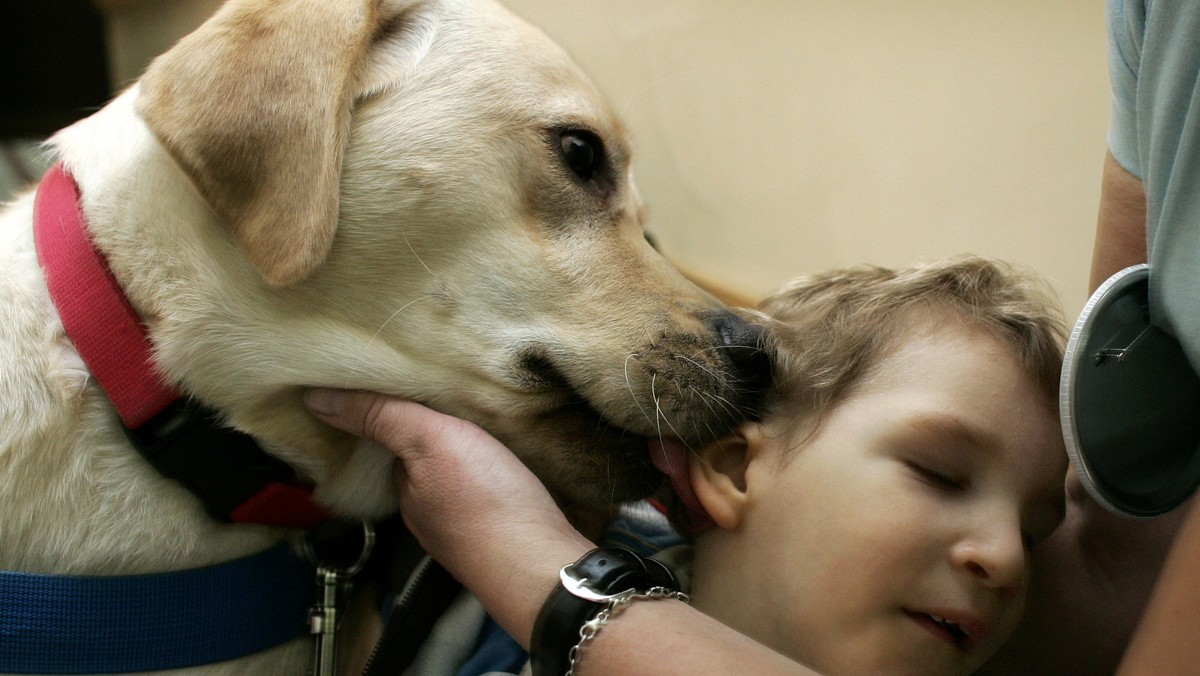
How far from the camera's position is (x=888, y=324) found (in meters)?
1.10

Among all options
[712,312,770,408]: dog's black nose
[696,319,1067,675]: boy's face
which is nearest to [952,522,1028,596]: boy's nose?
[696,319,1067,675]: boy's face

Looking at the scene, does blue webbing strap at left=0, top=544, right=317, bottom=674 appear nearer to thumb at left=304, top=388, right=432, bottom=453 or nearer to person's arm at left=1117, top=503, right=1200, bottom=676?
thumb at left=304, top=388, right=432, bottom=453

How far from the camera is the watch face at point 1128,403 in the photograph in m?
0.92

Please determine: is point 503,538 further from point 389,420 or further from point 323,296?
point 323,296

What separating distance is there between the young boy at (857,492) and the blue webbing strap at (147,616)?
0.20 meters

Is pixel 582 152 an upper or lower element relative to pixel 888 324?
upper

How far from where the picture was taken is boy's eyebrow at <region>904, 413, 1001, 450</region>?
0.97 meters

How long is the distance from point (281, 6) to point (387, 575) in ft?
2.32

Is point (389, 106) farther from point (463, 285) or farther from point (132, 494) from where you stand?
point (132, 494)

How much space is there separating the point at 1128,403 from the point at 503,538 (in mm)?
644

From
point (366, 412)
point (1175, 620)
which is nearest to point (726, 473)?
point (366, 412)

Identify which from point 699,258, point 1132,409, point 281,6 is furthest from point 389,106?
point 699,258

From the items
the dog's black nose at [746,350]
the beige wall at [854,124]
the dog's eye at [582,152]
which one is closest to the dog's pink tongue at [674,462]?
the dog's black nose at [746,350]

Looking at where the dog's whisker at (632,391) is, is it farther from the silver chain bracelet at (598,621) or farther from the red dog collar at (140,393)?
the red dog collar at (140,393)
